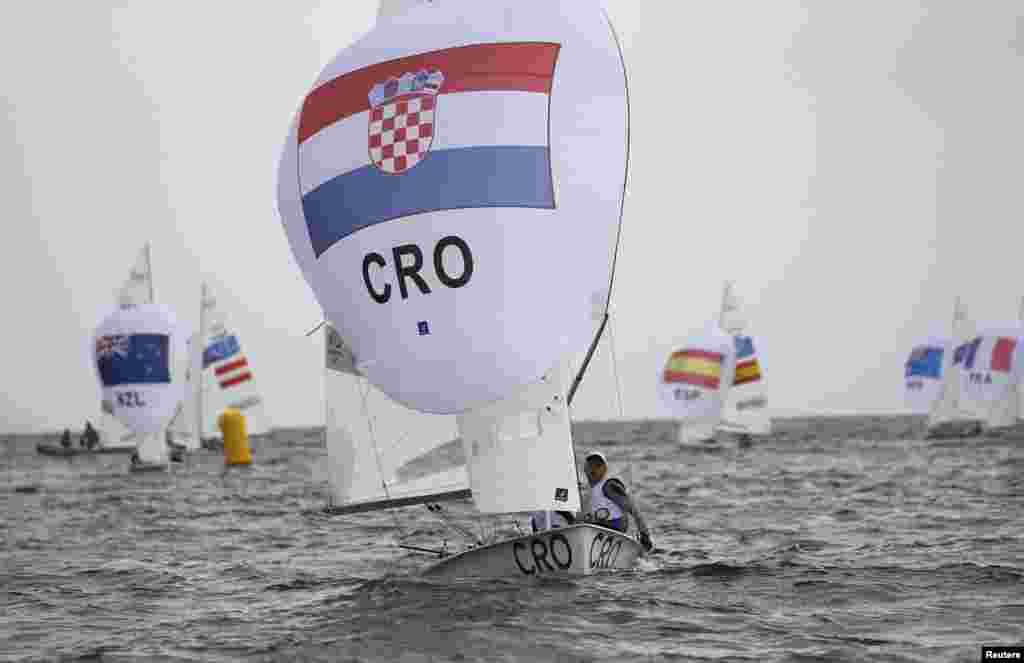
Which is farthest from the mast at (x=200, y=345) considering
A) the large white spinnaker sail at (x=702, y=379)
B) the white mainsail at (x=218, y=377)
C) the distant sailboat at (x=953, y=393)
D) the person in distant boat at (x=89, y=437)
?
the distant sailboat at (x=953, y=393)

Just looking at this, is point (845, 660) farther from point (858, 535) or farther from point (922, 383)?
point (922, 383)

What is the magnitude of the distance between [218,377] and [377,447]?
1993 inches

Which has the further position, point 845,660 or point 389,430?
point 389,430

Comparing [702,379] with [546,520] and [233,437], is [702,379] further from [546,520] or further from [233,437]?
[546,520]

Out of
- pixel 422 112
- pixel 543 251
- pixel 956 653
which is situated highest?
pixel 422 112

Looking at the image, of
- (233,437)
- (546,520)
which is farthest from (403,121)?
(233,437)

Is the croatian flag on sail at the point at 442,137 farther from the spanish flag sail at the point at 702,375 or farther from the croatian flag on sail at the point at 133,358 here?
the spanish flag sail at the point at 702,375

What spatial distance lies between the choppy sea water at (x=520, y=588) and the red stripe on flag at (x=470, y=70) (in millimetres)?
5345

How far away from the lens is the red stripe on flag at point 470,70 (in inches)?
542

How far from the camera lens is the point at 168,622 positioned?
48.3 feet

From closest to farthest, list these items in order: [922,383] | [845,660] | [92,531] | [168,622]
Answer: [845,660], [168,622], [92,531], [922,383]

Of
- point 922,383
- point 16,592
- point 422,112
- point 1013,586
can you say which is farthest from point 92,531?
point 922,383

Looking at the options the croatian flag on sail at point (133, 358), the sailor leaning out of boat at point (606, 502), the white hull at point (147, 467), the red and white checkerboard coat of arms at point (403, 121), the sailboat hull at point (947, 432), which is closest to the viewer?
the red and white checkerboard coat of arms at point (403, 121)

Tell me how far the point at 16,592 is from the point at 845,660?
35.5 feet
